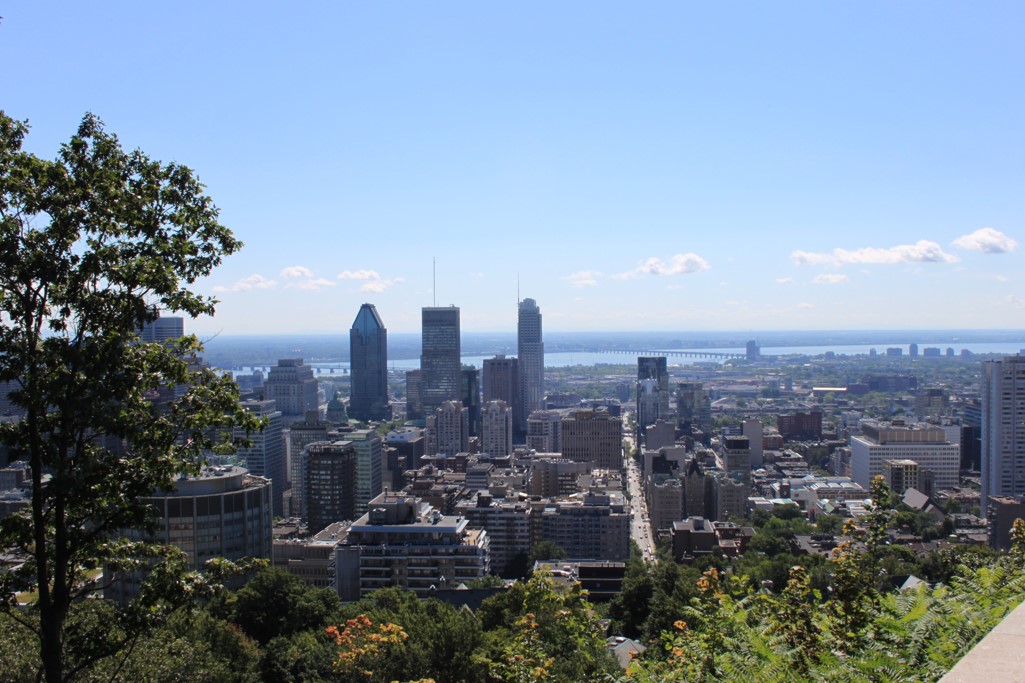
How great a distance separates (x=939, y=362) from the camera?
118 meters

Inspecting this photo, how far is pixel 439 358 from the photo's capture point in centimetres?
6769

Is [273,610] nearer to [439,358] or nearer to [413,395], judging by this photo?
[439,358]

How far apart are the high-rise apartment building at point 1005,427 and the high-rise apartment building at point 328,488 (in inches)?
914

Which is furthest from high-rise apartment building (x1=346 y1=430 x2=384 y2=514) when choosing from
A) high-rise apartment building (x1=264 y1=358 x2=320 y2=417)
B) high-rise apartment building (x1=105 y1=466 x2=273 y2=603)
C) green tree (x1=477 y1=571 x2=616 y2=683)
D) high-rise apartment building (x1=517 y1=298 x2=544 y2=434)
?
high-rise apartment building (x1=517 y1=298 x2=544 y2=434)

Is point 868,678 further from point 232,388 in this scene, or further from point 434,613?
point 434,613

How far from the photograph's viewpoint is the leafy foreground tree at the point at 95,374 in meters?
2.98

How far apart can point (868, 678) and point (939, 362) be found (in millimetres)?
129410

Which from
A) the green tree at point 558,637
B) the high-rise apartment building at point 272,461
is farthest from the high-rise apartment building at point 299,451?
the green tree at point 558,637

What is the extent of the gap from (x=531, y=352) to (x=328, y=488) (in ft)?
161

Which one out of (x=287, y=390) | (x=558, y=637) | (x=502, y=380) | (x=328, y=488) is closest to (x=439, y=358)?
(x=502, y=380)

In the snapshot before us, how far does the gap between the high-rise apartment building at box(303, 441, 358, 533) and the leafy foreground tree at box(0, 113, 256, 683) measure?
27.5 metres

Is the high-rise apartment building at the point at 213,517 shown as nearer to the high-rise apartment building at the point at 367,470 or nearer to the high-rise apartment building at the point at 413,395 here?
the high-rise apartment building at the point at 367,470

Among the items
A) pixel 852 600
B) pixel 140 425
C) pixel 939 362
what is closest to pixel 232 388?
pixel 140 425

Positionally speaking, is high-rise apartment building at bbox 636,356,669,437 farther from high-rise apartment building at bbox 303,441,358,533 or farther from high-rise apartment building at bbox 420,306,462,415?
high-rise apartment building at bbox 303,441,358,533
